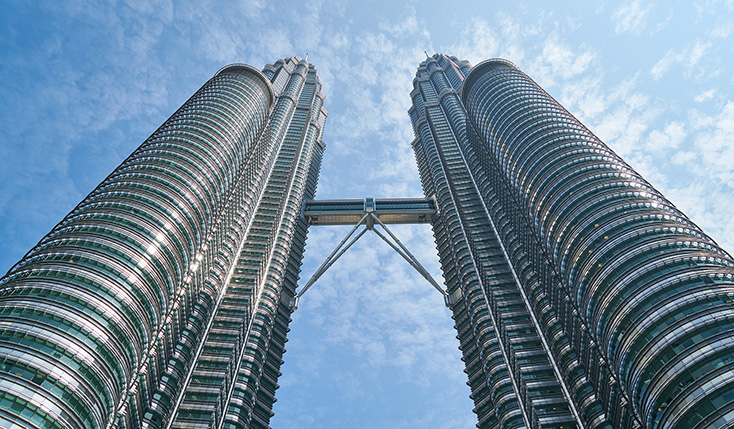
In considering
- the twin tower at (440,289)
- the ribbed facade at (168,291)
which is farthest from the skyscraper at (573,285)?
the ribbed facade at (168,291)

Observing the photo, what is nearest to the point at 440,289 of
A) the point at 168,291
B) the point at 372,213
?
the point at 372,213

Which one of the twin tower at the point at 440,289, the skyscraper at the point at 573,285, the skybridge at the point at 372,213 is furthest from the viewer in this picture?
the skybridge at the point at 372,213

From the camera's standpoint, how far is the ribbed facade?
172ft

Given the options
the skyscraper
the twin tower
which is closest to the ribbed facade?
the twin tower

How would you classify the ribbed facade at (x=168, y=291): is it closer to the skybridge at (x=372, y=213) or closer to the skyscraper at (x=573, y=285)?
the skybridge at (x=372, y=213)

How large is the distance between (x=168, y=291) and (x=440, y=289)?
2807 inches

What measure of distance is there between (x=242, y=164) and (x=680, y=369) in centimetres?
9251

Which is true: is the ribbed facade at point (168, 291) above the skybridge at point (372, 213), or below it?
below

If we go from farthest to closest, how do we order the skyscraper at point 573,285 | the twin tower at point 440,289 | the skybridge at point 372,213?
the skybridge at point 372,213 < the twin tower at point 440,289 < the skyscraper at point 573,285

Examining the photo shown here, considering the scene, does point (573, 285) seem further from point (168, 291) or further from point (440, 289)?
point (168, 291)

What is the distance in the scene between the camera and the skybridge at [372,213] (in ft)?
454

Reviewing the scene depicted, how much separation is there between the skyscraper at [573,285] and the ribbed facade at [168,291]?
4467 cm

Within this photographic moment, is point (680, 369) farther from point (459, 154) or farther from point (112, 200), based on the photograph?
point (459, 154)

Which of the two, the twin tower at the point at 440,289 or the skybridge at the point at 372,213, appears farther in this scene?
the skybridge at the point at 372,213
